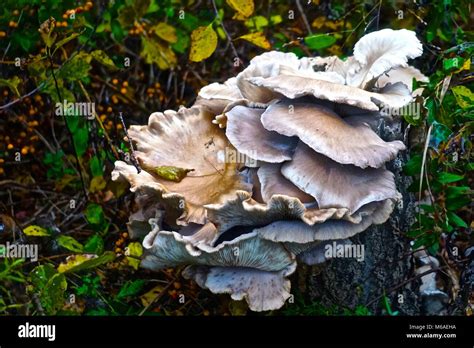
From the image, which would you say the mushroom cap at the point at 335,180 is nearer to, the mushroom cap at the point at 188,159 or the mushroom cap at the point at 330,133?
the mushroom cap at the point at 330,133

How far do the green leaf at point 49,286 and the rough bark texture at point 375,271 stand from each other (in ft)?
4.00

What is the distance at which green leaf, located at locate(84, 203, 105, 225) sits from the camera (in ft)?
11.9

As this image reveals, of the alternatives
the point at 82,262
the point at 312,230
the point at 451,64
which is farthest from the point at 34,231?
the point at 451,64

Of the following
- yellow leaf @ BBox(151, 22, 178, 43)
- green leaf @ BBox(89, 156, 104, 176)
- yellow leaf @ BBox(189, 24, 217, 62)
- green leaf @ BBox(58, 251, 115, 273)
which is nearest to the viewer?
green leaf @ BBox(58, 251, 115, 273)

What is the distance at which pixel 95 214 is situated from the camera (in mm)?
3650

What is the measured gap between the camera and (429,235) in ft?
9.52

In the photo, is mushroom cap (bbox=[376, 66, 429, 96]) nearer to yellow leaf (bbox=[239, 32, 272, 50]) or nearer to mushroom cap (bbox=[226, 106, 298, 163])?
mushroom cap (bbox=[226, 106, 298, 163])

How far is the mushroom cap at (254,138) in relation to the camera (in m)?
2.71

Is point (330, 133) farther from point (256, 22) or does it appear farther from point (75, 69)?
point (256, 22)

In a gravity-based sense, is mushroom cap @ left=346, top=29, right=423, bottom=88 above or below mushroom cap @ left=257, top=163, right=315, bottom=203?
above

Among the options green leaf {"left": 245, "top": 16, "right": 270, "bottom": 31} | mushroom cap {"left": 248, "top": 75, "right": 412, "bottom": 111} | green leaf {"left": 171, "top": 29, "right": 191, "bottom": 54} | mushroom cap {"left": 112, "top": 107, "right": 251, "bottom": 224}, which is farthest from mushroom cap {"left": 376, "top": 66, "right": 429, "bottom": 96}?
green leaf {"left": 171, "top": 29, "right": 191, "bottom": 54}

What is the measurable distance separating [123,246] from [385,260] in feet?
5.06
